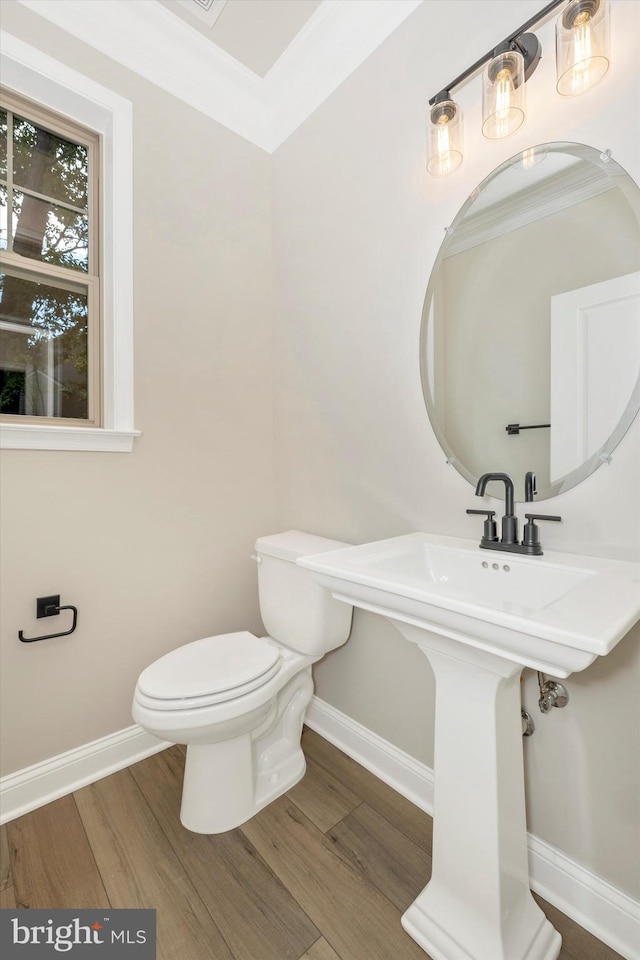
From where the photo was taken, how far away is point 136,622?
165 cm

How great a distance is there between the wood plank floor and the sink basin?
0.78 meters

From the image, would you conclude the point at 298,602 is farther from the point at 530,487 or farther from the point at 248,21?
the point at 248,21

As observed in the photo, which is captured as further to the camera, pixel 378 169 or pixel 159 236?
pixel 159 236

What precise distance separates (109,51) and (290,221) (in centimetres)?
82

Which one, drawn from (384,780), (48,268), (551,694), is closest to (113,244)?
(48,268)

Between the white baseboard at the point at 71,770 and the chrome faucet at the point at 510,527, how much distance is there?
1.46 metres

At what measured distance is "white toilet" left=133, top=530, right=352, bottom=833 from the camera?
3.96 feet

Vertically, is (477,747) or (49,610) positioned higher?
(49,610)

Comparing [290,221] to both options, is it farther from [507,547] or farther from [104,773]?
[104,773]

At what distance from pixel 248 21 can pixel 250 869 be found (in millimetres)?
2806

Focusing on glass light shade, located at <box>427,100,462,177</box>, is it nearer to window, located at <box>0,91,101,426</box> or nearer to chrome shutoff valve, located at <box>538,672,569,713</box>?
window, located at <box>0,91,101,426</box>

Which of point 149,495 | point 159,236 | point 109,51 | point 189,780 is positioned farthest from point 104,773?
point 109,51

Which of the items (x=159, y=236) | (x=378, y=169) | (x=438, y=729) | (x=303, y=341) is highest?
(x=378, y=169)

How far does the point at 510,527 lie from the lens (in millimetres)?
1107
